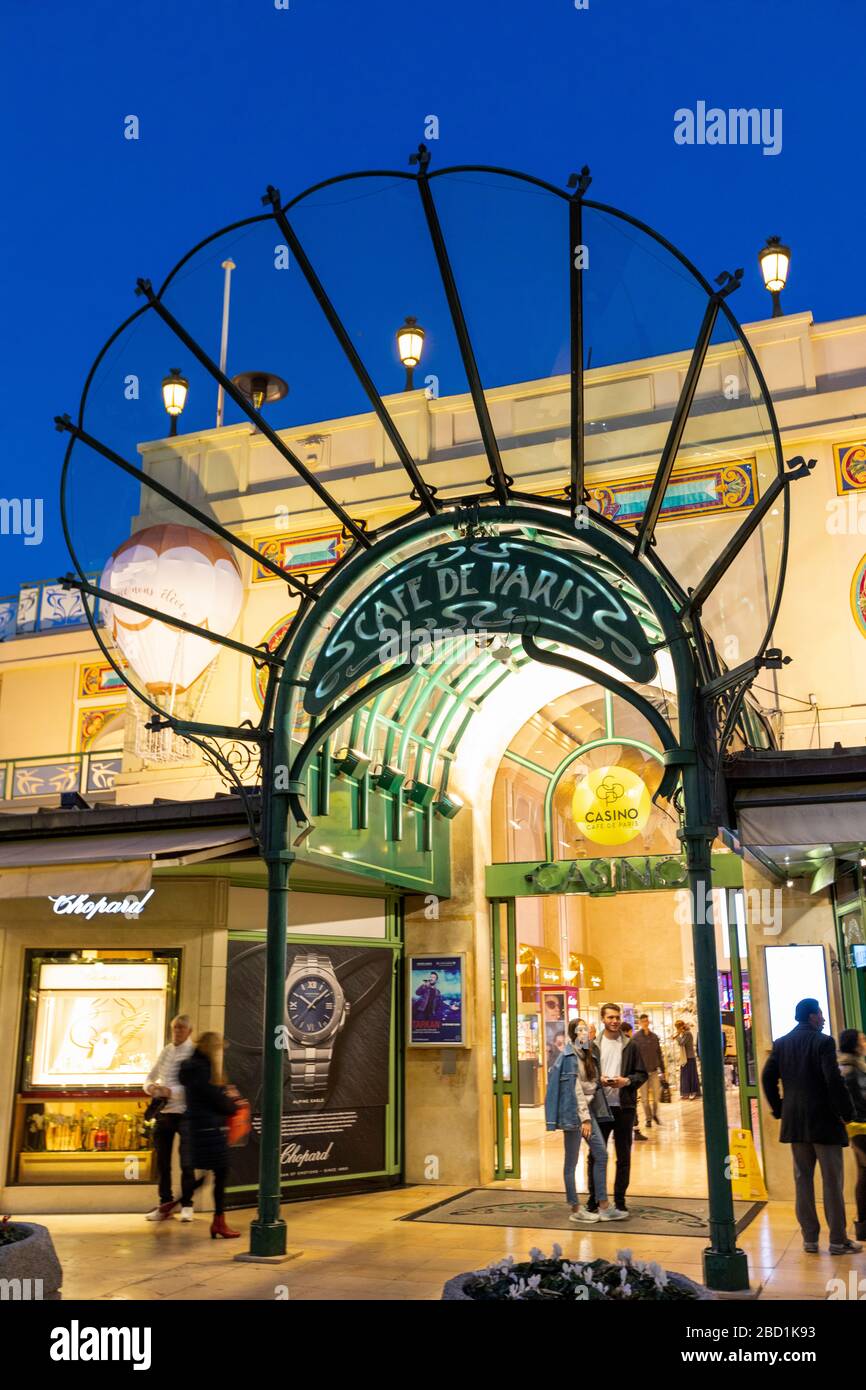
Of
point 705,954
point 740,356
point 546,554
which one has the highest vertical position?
point 740,356

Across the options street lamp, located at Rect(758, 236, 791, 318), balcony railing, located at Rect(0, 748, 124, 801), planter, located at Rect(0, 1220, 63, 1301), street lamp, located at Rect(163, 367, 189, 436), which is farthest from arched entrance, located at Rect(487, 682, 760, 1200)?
balcony railing, located at Rect(0, 748, 124, 801)

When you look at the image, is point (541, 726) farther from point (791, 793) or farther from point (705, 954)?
point (705, 954)

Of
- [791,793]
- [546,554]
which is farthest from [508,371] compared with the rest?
[791,793]

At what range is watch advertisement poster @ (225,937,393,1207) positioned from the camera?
1124 centimetres

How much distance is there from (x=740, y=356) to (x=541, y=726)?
6.84m

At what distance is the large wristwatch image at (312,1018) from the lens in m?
11.6

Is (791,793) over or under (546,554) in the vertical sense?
under

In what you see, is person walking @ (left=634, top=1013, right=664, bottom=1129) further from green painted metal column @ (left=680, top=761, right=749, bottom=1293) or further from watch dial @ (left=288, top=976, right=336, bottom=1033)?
green painted metal column @ (left=680, top=761, right=749, bottom=1293)

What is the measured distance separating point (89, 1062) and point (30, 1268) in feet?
18.9

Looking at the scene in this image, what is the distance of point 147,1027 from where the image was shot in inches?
457

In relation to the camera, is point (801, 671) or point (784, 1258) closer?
point (784, 1258)

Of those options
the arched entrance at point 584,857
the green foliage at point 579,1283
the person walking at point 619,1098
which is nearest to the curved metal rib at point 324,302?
the arched entrance at point 584,857

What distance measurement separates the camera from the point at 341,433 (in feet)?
48.8

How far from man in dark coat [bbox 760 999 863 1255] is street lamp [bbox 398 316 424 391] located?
5.44 metres
